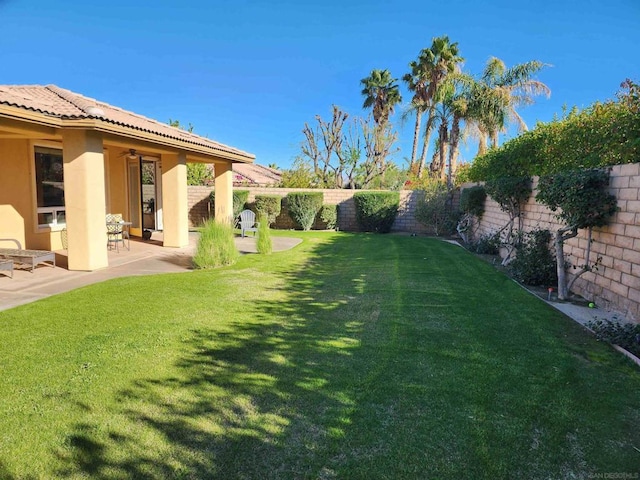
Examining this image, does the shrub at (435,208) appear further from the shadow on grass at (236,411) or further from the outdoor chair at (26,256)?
the outdoor chair at (26,256)

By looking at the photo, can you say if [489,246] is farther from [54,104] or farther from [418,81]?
[418,81]

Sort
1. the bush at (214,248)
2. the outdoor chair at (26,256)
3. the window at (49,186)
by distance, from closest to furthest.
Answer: the outdoor chair at (26,256) → the bush at (214,248) → the window at (49,186)

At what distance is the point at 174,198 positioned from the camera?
11711mm

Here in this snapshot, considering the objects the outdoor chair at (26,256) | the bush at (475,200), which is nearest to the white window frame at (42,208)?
the outdoor chair at (26,256)

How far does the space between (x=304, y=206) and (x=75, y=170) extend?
11.8m

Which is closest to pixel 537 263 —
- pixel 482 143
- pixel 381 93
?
pixel 482 143

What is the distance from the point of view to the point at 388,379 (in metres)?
3.66

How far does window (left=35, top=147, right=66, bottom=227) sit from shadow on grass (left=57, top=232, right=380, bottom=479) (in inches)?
321

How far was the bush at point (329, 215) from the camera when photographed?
1950 cm

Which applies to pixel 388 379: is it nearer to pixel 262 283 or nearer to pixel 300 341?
pixel 300 341

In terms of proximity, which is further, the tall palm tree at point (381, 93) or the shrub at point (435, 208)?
the tall palm tree at point (381, 93)

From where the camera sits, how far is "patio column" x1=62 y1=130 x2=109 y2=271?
26.5 feet

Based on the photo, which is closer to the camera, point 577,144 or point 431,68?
point 577,144

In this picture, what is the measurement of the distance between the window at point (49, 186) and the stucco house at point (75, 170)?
0.03 meters
